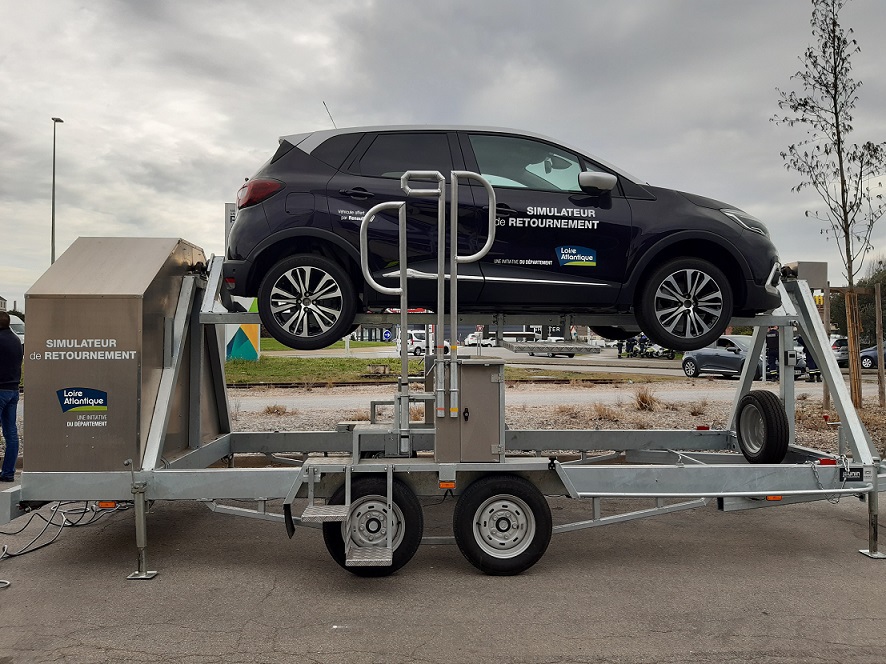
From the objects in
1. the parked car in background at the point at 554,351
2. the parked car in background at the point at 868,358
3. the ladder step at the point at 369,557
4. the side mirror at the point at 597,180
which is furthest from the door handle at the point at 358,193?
the parked car in background at the point at 868,358

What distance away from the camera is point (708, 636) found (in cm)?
416

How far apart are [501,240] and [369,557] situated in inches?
104

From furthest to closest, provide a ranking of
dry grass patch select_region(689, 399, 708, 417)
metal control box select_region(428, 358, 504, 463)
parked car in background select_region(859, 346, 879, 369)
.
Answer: parked car in background select_region(859, 346, 879, 369)
dry grass patch select_region(689, 399, 708, 417)
metal control box select_region(428, 358, 504, 463)

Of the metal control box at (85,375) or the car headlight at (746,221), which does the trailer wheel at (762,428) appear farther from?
the metal control box at (85,375)

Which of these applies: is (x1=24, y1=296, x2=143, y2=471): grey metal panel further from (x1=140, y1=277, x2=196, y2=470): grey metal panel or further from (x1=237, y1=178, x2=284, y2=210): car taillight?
(x1=237, y1=178, x2=284, y2=210): car taillight

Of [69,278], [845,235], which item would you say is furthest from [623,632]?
[845,235]

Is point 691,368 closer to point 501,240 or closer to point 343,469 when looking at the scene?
point 501,240

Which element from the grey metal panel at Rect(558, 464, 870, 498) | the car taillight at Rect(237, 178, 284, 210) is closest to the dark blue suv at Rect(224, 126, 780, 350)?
the car taillight at Rect(237, 178, 284, 210)

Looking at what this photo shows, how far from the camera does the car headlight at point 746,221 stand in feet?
20.5

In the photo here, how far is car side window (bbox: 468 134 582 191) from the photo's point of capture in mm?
6113

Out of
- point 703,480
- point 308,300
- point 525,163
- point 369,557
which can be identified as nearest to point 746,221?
point 525,163

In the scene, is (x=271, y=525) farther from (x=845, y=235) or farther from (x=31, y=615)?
(x=845, y=235)

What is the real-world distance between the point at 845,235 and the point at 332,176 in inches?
330

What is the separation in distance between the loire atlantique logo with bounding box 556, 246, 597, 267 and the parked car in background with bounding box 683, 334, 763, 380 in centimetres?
1972
